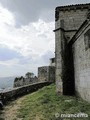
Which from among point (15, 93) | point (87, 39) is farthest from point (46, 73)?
point (87, 39)

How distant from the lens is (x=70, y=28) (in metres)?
17.1

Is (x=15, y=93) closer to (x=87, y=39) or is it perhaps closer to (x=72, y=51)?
(x=72, y=51)

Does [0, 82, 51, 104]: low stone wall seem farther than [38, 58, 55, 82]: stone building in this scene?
No

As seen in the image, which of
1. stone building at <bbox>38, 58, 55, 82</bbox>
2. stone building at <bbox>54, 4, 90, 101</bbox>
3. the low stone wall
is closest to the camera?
stone building at <bbox>54, 4, 90, 101</bbox>

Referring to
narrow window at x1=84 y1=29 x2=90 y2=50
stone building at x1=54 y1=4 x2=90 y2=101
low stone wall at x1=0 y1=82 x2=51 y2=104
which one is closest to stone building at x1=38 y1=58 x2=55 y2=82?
low stone wall at x1=0 y1=82 x2=51 y2=104

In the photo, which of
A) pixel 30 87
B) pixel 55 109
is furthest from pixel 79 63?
pixel 30 87

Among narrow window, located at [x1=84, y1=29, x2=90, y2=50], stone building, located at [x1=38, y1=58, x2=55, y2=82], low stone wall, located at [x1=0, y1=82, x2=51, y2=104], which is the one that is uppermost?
narrow window, located at [x1=84, y1=29, x2=90, y2=50]

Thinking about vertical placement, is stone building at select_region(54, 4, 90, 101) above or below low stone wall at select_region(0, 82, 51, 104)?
above

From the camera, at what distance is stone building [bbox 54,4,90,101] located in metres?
11.6

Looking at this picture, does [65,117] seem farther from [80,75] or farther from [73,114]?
[80,75]

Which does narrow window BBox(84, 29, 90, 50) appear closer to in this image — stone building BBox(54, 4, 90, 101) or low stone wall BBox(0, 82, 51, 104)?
stone building BBox(54, 4, 90, 101)

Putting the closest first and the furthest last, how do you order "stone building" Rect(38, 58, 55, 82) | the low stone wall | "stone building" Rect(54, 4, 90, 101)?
"stone building" Rect(54, 4, 90, 101), the low stone wall, "stone building" Rect(38, 58, 55, 82)

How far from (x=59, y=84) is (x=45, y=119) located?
6913 mm

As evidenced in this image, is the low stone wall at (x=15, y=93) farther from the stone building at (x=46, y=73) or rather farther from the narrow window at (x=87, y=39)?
the narrow window at (x=87, y=39)
